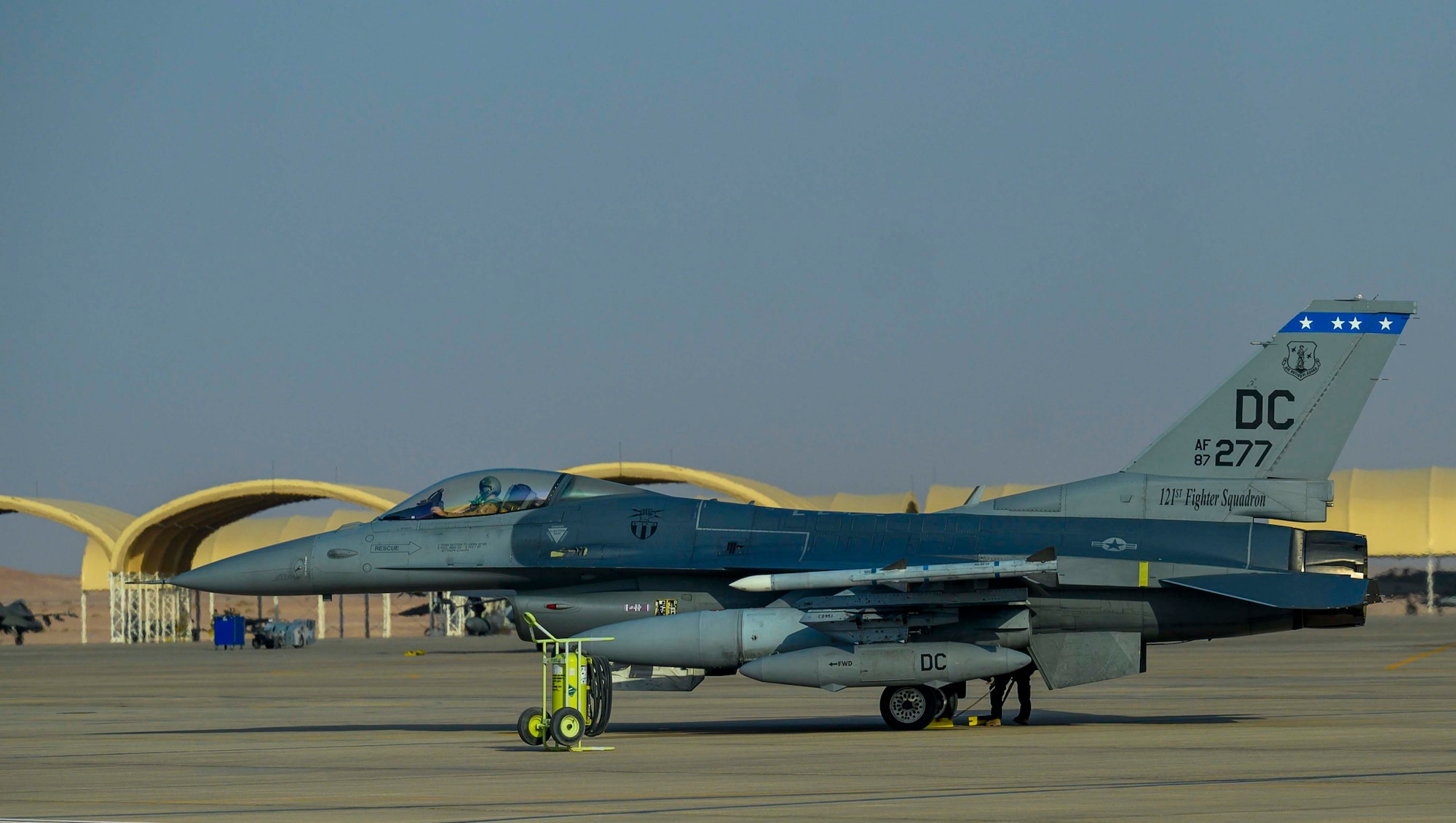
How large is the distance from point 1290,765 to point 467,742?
26.6 ft

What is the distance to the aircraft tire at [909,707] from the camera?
17766 mm

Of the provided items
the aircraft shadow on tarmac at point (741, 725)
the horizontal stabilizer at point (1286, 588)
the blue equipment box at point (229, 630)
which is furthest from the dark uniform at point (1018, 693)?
the blue equipment box at point (229, 630)

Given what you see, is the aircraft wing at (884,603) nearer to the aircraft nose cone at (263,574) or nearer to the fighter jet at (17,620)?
the aircraft nose cone at (263,574)

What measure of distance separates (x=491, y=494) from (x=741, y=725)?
395cm

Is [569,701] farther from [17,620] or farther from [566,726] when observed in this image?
[17,620]

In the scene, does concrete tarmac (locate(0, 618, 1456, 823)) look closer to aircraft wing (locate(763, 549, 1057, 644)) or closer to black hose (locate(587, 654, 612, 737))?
black hose (locate(587, 654, 612, 737))

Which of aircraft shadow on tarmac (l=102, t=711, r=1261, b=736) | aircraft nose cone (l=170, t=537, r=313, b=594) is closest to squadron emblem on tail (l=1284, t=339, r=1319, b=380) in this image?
aircraft shadow on tarmac (l=102, t=711, r=1261, b=736)

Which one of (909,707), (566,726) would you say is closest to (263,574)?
(566,726)

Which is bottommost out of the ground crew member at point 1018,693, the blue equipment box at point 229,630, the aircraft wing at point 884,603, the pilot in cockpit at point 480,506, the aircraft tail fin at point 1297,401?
the blue equipment box at point 229,630

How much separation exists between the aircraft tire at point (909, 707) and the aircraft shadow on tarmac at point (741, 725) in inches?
9.7

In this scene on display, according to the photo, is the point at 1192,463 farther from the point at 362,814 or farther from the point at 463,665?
the point at 463,665

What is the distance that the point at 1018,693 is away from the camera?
1880 centimetres

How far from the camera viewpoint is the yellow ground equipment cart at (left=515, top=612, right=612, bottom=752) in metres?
15.6

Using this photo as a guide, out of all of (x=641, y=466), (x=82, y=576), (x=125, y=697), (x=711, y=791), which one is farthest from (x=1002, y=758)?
(x=82, y=576)
